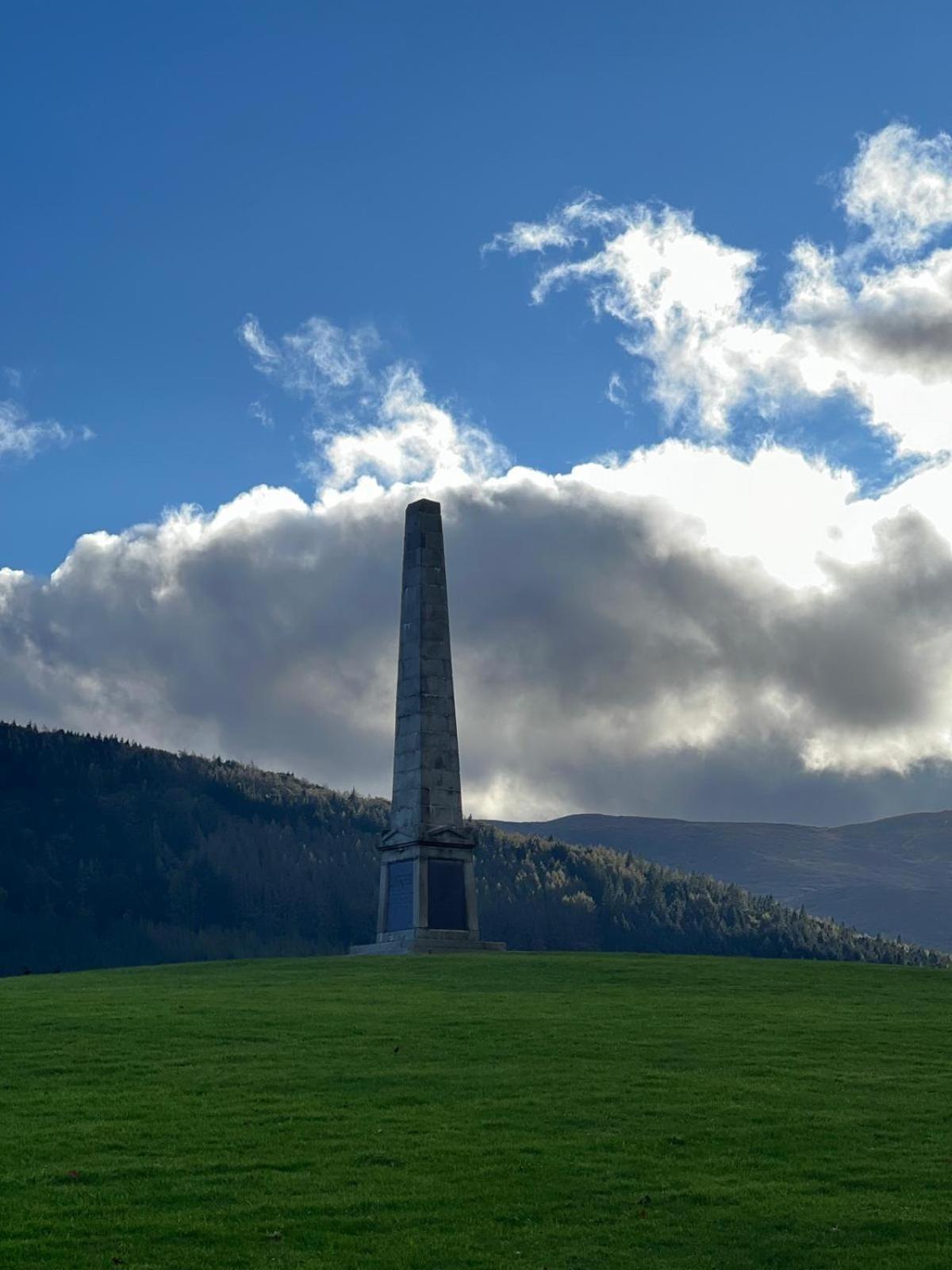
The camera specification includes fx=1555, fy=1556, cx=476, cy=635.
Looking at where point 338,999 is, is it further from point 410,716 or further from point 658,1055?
point 410,716

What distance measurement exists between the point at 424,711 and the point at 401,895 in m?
7.89

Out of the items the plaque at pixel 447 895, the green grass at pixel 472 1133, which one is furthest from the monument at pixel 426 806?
the green grass at pixel 472 1133

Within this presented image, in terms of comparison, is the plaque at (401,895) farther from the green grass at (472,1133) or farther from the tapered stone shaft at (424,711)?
the green grass at (472,1133)

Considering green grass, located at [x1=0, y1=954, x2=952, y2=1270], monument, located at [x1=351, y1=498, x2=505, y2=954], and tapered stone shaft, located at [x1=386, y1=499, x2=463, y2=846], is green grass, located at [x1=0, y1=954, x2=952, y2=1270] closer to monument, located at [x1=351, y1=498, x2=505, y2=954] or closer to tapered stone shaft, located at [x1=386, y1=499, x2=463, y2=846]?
monument, located at [x1=351, y1=498, x2=505, y2=954]

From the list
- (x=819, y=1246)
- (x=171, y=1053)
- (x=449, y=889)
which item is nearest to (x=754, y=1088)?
(x=819, y=1246)

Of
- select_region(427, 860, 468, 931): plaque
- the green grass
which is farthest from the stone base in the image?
the green grass

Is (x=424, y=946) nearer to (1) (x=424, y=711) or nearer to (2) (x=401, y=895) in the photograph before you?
(2) (x=401, y=895)

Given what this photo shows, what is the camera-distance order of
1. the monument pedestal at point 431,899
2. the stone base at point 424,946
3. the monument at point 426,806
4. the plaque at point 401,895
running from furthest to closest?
the plaque at point 401,895
the monument at point 426,806
the monument pedestal at point 431,899
the stone base at point 424,946

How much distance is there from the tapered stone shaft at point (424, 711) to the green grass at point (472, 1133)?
2162 cm

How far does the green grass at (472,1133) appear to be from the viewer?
872 inches

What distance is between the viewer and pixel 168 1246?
21.6 m

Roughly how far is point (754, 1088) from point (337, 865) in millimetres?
170141

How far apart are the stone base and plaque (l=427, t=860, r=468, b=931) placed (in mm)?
1044

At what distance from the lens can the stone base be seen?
62.8 metres
